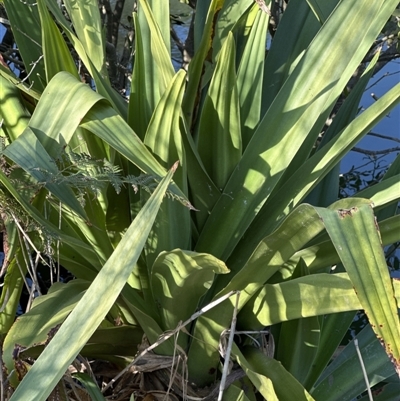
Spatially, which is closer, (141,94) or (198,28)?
(141,94)

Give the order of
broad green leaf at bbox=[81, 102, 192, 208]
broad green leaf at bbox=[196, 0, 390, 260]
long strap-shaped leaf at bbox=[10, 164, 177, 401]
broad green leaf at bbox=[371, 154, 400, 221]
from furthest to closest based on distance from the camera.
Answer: broad green leaf at bbox=[371, 154, 400, 221]
broad green leaf at bbox=[196, 0, 390, 260]
broad green leaf at bbox=[81, 102, 192, 208]
long strap-shaped leaf at bbox=[10, 164, 177, 401]

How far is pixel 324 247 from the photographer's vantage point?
2.41ft

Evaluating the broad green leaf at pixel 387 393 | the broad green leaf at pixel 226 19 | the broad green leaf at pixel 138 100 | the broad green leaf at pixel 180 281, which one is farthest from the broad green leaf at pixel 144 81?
the broad green leaf at pixel 387 393

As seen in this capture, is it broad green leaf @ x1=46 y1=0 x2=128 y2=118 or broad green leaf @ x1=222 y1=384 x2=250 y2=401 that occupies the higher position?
broad green leaf @ x1=46 y1=0 x2=128 y2=118

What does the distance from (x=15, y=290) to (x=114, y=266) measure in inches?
16.8

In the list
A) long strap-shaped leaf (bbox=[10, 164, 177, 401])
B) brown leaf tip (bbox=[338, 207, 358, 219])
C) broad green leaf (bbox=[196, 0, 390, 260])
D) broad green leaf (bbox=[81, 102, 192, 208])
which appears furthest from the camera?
broad green leaf (bbox=[196, 0, 390, 260])

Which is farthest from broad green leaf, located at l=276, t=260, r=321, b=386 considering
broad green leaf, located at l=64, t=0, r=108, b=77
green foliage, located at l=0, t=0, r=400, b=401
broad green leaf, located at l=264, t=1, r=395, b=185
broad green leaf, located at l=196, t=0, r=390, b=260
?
broad green leaf, located at l=64, t=0, r=108, b=77

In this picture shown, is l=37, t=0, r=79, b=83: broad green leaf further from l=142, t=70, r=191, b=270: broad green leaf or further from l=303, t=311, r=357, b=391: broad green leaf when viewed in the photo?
l=303, t=311, r=357, b=391: broad green leaf

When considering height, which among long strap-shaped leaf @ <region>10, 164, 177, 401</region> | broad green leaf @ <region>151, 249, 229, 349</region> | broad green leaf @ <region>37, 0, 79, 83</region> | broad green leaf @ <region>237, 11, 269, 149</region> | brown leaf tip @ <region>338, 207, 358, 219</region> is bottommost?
broad green leaf @ <region>151, 249, 229, 349</region>

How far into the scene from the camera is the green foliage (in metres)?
0.62

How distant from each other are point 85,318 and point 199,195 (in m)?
0.41

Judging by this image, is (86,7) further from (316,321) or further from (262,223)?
(316,321)

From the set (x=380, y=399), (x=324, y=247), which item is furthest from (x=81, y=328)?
(x=380, y=399)

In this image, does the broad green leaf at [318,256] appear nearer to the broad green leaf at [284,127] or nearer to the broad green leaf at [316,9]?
the broad green leaf at [284,127]
